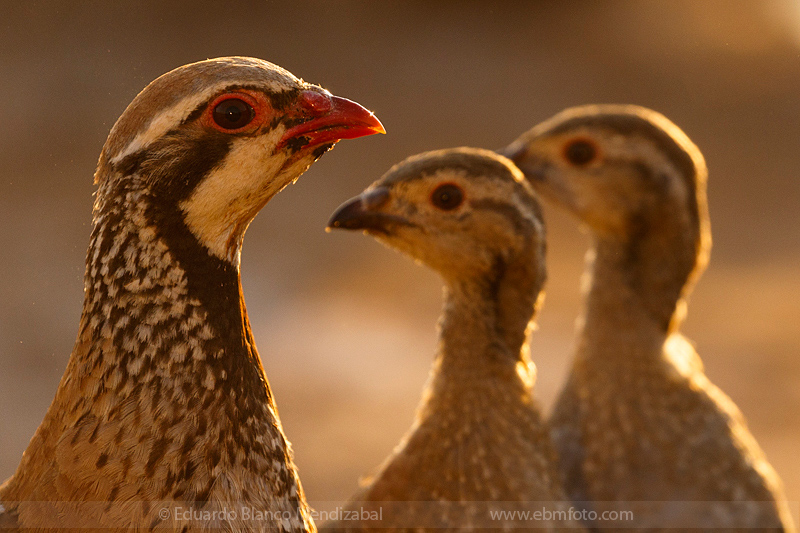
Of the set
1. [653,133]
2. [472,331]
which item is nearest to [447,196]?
[472,331]

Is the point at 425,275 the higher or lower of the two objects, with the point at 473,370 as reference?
lower

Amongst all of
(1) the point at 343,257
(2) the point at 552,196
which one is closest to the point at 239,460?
(2) the point at 552,196

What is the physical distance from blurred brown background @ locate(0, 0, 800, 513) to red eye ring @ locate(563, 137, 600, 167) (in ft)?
6.89

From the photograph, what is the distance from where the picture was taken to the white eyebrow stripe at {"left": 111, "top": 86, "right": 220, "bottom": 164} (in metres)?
2.39

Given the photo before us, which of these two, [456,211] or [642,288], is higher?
[456,211]

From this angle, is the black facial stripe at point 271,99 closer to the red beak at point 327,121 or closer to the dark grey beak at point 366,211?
the red beak at point 327,121

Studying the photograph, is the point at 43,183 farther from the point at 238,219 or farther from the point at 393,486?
the point at 238,219

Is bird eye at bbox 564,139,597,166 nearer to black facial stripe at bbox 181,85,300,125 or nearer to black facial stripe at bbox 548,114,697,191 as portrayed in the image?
black facial stripe at bbox 548,114,697,191

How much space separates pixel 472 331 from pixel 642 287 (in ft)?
5.06

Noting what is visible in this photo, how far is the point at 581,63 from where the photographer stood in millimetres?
16625

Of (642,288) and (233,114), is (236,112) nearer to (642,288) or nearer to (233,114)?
(233,114)

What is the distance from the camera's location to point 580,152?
5387 mm

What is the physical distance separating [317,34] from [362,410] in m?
4.08

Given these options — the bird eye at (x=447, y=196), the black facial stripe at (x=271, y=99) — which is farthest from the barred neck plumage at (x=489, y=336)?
the black facial stripe at (x=271, y=99)
